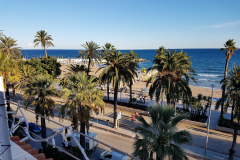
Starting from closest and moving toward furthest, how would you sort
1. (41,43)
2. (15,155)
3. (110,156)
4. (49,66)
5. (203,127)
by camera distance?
(15,155) < (110,156) < (203,127) < (49,66) < (41,43)

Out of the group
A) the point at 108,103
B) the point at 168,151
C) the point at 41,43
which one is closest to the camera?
the point at 168,151

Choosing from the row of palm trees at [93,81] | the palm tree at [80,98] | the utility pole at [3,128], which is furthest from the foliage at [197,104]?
the utility pole at [3,128]

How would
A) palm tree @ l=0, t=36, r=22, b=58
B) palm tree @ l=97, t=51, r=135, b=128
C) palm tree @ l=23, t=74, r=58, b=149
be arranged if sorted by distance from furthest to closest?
1. palm tree @ l=0, t=36, r=22, b=58
2. palm tree @ l=97, t=51, r=135, b=128
3. palm tree @ l=23, t=74, r=58, b=149

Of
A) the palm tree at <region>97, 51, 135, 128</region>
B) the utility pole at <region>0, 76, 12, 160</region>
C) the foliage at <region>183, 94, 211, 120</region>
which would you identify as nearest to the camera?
the utility pole at <region>0, 76, 12, 160</region>

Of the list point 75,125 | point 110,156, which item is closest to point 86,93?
point 75,125

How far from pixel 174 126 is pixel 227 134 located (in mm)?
14566

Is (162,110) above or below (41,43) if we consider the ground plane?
below

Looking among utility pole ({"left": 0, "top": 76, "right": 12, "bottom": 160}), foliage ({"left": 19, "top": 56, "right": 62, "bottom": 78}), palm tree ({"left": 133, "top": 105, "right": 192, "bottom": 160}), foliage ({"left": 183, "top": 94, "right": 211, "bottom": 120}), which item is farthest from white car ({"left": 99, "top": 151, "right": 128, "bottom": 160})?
foliage ({"left": 19, "top": 56, "right": 62, "bottom": 78})

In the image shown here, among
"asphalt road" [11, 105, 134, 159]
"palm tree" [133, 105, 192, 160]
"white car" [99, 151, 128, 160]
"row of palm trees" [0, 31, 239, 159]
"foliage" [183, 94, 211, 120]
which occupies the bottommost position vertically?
"asphalt road" [11, 105, 134, 159]

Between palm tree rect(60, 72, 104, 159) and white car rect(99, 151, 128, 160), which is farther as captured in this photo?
white car rect(99, 151, 128, 160)

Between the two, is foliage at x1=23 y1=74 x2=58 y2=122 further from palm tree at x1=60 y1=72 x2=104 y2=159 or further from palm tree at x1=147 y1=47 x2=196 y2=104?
palm tree at x1=147 y1=47 x2=196 y2=104

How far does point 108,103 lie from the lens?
1201 inches

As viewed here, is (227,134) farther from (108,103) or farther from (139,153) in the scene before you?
(108,103)

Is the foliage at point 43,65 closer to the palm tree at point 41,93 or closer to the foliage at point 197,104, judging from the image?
the palm tree at point 41,93
